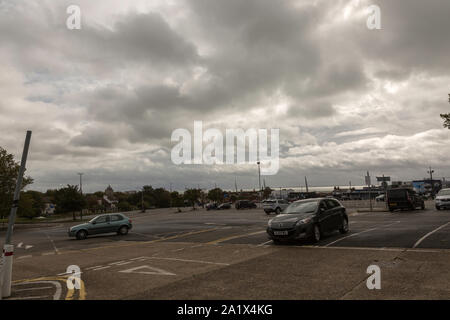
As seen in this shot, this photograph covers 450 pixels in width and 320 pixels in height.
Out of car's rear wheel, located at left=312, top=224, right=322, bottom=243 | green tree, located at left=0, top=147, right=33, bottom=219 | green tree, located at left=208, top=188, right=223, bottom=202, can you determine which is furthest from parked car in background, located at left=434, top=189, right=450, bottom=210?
green tree, located at left=208, top=188, right=223, bottom=202

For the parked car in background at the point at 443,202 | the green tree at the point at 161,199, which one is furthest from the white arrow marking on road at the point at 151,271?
the green tree at the point at 161,199

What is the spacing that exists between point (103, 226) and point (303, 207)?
13.5 m

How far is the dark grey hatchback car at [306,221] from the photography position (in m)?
11.3

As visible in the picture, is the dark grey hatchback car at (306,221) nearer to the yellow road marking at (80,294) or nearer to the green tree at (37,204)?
the yellow road marking at (80,294)

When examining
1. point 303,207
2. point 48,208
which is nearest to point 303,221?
point 303,207

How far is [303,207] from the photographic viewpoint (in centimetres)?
1275

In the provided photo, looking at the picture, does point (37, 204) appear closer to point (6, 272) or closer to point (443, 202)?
point (443, 202)

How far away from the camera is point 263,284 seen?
6488 mm

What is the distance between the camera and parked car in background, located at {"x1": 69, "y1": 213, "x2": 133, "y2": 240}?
19.6m

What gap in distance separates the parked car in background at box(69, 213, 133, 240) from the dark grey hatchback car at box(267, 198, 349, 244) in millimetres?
11909

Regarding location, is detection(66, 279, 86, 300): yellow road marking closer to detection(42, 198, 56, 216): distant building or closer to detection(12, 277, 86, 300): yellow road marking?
detection(12, 277, 86, 300): yellow road marking

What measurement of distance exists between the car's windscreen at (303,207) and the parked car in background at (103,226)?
39.9 ft
